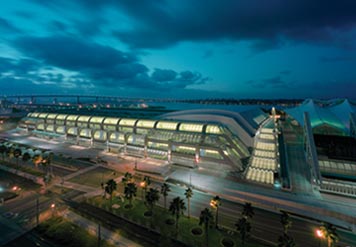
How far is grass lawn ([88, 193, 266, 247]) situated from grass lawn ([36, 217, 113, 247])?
7213 mm

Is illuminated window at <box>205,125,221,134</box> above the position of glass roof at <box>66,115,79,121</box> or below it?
below

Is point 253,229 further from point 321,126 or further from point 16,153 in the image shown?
point 16,153

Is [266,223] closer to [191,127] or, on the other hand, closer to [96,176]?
[191,127]

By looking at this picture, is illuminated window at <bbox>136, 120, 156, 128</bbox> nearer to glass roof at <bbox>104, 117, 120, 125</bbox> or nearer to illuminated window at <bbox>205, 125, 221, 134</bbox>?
glass roof at <bbox>104, 117, 120, 125</bbox>

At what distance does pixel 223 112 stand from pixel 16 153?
8406 centimetres

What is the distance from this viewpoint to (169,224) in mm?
37344

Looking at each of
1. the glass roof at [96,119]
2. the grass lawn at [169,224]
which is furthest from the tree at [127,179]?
the glass roof at [96,119]

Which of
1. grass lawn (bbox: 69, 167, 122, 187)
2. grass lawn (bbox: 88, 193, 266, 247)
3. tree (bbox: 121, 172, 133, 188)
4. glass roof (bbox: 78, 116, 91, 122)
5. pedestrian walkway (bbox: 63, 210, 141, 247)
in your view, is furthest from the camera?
glass roof (bbox: 78, 116, 91, 122)

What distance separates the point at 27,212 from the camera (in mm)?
40656

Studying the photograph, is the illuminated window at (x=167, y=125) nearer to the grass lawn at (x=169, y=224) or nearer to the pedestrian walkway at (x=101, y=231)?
the grass lawn at (x=169, y=224)

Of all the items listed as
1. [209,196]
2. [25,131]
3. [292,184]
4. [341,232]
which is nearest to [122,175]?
[209,196]

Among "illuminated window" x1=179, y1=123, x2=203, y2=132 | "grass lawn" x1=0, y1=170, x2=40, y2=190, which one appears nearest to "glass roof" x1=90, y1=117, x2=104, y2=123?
"grass lawn" x1=0, y1=170, x2=40, y2=190

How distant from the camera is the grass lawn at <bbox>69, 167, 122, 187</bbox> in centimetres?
5490

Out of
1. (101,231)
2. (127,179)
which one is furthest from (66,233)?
(127,179)
